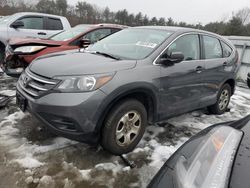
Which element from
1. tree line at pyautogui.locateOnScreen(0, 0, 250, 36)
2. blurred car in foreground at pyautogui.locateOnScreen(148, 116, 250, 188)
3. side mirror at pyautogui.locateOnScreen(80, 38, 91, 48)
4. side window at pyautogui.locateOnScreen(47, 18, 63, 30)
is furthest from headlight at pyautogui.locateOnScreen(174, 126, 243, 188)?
tree line at pyautogui.locateOnScreen(0, 0, 250, 36)

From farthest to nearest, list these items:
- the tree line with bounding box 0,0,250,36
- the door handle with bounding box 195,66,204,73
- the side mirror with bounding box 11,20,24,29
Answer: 1. the tree line with bounding box 0,0,250,36
2. the side mirror with bounding box 11,20,24,29
3. the door handle with bounding box 195,66,204,73

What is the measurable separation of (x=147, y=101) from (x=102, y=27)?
3695 millimetres

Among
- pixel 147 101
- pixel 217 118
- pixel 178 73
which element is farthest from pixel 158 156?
pixel 217 118

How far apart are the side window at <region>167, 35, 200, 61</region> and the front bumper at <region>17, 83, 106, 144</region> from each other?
1.44 meters

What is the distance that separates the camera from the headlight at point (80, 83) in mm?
2404

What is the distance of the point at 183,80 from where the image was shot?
131 inches

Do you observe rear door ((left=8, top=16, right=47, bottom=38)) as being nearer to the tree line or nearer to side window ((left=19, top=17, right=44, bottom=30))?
side window ((left=19, top=17, right=44, bottom=30))

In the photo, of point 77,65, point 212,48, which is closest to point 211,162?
point 77,65

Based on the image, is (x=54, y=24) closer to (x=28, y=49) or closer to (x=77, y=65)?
(x=28, y=49)

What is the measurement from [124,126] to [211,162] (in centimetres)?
145

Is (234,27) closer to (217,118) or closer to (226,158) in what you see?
(217,118)

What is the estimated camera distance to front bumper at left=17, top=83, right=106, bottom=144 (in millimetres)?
2355

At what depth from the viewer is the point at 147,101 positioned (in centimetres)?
301

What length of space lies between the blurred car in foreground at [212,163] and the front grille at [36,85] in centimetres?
153
